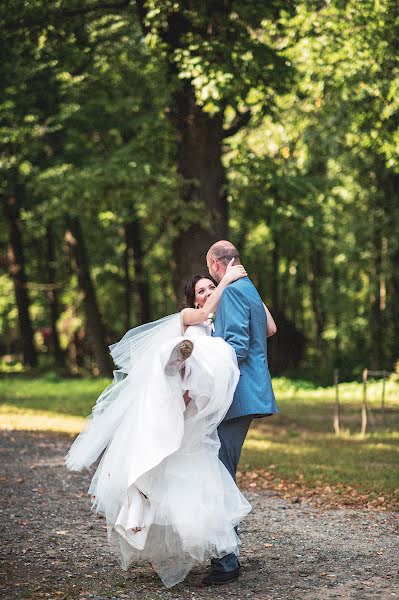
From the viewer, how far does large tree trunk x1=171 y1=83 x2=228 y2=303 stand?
16.3 metres

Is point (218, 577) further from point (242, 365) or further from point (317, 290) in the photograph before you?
point (317, 290)

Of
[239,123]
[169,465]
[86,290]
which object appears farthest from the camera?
[86,290]

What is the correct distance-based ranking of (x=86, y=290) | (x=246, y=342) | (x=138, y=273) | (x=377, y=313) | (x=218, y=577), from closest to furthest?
(x=218, y=577)
(x=246, y=342)
(x=86, y=290)
(x=138, y=273)
(x=377, y=313)

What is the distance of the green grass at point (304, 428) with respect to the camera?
36.8 feet

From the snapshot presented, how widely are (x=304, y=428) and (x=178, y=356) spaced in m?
10.9

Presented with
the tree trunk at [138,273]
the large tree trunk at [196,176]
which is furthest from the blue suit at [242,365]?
the tree trunk at [138,273]

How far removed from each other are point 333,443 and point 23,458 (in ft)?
16.3

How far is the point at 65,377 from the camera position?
30453 millimetres

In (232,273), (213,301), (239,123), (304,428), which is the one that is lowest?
(304,428)

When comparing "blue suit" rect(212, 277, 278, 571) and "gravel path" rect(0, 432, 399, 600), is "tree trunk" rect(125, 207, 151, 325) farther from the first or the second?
"blue suit" rect(212, 277, 278, 571)

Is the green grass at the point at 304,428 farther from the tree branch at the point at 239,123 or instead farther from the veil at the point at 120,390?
the tree branch at the point at 239,123

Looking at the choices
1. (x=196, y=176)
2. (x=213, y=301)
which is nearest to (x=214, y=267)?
(x=213, y=301)

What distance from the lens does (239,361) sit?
6.26 metres

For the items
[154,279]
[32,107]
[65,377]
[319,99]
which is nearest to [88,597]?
[319,99]
